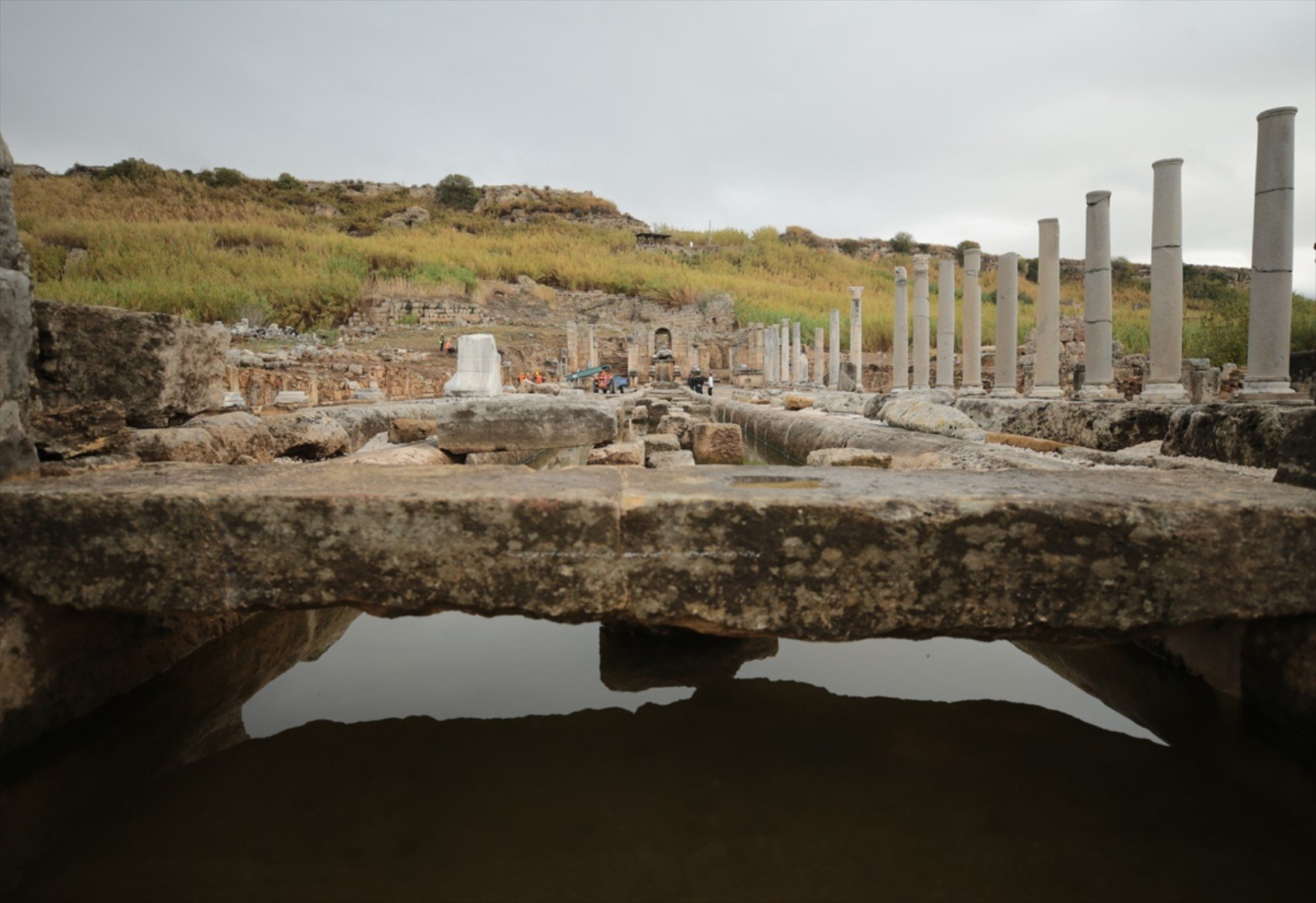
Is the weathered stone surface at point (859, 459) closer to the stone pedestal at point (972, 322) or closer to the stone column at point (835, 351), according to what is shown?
the stone pedestal at point (972, 322)

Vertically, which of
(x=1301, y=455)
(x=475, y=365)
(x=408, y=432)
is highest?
(x=475, y=365)

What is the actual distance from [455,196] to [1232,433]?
205 ft

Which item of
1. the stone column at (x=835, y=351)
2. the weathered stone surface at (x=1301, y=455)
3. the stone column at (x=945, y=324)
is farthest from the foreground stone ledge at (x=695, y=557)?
the stone column at (x=835, y=351)

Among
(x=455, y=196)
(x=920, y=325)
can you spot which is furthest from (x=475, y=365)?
(x=455, y=196)

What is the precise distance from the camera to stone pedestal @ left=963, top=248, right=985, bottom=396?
40.7 feet

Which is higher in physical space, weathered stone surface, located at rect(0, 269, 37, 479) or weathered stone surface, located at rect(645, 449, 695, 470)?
weathered stone surface, located at rect(0, 269, 37, 479)

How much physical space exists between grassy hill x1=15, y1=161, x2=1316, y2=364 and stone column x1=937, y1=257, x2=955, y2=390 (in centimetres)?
844

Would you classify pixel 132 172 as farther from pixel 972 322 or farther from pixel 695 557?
pixel 695 557

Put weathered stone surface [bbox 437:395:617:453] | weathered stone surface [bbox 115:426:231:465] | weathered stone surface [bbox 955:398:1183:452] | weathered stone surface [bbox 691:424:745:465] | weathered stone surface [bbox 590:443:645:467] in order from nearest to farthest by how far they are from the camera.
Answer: weathered stone surface [bbox 115:426:231:465], weathered stone surface [bbox 955:398:1183:452], weathered stone surface [bbox 590:443:645:467], weathered stone surface [bbox 437:395:617:453], weathered stone surface [bbox 691:424:745:465]

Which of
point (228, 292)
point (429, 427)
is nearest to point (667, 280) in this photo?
point (228, 292)

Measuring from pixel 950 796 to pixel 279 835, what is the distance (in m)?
1.70

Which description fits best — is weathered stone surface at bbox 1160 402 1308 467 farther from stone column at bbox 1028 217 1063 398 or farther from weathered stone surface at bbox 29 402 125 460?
stone column at bbox 1028 217 1063 398

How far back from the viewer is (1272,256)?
20.2 ft

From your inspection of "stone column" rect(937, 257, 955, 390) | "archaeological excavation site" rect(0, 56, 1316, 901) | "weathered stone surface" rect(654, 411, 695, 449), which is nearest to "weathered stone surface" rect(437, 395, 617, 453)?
"archaeological excavation site" rect(0, 56, 1316, 901)
